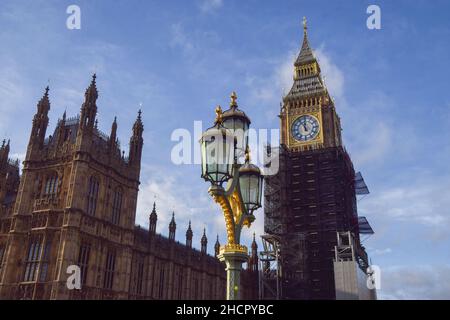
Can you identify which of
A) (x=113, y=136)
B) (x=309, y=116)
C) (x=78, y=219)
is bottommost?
(x=78, y=219)

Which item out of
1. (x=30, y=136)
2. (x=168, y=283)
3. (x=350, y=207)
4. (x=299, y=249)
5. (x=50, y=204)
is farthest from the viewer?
(x=350, y=207)

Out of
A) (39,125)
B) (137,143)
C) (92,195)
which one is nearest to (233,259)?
(92,195)

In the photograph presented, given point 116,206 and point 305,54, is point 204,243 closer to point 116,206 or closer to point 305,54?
point 116,206

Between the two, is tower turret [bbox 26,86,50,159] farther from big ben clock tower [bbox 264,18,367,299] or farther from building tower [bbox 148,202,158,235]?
big ben clock tower [bbox 264,18,367,299]

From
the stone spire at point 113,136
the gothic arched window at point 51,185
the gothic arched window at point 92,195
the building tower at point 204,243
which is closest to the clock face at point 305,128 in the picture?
the building tower at point 204,243

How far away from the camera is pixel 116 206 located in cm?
4234

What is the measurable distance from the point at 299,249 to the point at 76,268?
3385 centimetres

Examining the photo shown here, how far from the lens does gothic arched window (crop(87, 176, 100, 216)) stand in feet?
128

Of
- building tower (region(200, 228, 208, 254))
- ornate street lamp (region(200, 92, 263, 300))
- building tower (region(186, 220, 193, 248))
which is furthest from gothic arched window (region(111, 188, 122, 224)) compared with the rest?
ornate street lamp (region(200, 92, 263, 300))

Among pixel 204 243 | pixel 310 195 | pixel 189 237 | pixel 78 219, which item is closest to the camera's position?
pixel 78 219

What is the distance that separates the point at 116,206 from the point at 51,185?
6439mm

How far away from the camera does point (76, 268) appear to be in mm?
35312

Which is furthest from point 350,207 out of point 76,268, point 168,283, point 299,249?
point 76,268
